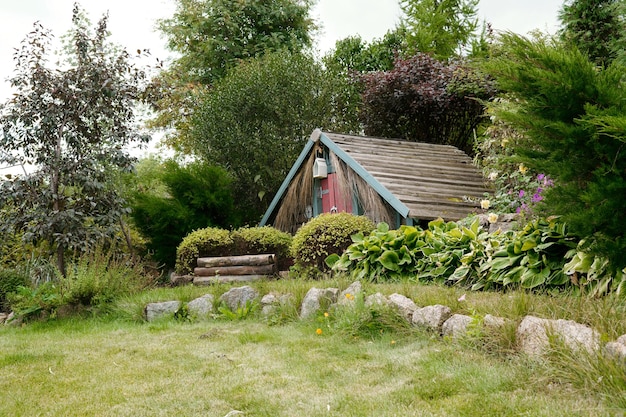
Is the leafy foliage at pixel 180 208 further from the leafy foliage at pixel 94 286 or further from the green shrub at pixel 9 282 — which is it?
the leafy foliage at pixel 94 286

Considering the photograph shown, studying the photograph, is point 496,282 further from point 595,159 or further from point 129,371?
point 129,371

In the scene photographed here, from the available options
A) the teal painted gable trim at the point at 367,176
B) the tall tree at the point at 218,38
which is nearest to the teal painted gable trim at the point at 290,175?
the teal painted gable trim at the point at 367,176

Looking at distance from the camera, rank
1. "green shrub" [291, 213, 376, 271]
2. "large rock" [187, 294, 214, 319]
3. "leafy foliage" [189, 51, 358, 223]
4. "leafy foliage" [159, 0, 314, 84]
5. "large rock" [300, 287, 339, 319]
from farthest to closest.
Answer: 1. "leafy foliage" [159, 0, 314, 84]
2. "leafy foliage" [189, 51, 358, 223]
3. "green shrub" [291, 213, 376, 271]
4. "large rock" [187, 294, 214, 319]
5. "large rock" [300, 287, 339, 319]

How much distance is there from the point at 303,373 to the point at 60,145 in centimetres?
777

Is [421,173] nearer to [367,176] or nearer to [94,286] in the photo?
[367,176]

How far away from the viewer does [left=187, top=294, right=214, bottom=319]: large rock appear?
24.0 ft

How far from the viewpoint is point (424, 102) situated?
15.5 metres

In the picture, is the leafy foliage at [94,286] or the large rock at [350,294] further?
the leafy foliage at [94,286]

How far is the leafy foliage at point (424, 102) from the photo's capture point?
600 inches

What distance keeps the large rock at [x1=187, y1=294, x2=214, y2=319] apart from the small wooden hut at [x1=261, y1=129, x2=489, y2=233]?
332 centimetres

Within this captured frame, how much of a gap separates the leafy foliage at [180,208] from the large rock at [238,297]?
5411 mm

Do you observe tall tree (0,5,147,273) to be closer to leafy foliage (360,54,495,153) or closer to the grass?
the grass

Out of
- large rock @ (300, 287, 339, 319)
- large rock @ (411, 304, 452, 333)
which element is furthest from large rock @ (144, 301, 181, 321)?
large rock @ (411, 304, 452, 333)

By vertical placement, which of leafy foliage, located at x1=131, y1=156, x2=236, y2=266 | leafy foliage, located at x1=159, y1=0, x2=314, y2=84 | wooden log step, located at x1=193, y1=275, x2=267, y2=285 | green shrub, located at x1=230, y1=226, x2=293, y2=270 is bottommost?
wooden log step, located at x1=193, y1=275, x2=267, y2=285
